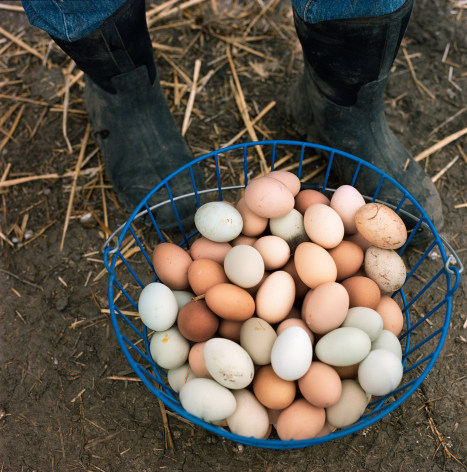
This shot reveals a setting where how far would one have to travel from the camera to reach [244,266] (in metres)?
1.02

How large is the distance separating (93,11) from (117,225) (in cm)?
66

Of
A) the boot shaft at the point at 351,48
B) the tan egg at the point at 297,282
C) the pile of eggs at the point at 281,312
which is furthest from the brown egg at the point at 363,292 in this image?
the boot shaft at the point at 351,48

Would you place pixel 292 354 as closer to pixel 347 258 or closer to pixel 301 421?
pixel 301 421

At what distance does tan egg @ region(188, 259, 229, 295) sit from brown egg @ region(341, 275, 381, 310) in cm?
29

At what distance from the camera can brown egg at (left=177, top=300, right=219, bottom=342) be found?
1.01 meters

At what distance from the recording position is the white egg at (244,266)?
102 cm

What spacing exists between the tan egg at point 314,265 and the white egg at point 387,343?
159 mm

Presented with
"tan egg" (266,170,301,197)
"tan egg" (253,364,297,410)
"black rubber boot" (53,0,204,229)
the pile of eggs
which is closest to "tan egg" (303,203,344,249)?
the pile of eggs

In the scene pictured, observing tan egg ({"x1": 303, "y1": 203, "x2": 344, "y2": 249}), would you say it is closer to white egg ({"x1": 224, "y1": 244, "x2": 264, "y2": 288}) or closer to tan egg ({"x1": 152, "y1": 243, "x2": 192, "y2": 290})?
white egg ({"x1": 224, "y1": 244, "x2": 264, "y2": 288})

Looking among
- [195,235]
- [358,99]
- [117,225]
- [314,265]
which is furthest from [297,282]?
[117,225]

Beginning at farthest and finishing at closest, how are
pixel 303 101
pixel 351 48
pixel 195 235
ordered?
pixel 303 101 → pixel 195 235 → pixel 351 48

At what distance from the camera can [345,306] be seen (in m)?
0.98

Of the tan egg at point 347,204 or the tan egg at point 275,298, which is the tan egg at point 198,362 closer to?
the tan egg at point 275,298

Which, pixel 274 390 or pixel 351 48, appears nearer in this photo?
pixel 274 390
